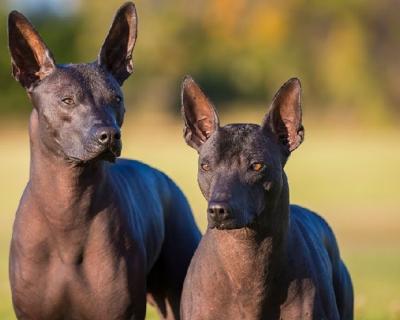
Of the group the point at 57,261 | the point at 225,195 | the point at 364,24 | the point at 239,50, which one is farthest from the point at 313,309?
the point at 239,50

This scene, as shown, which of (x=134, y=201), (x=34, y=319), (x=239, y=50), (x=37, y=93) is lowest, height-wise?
(x=34, y=319)

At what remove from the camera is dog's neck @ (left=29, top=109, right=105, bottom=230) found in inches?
329

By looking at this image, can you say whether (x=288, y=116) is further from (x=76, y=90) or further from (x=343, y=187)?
(x=343, y=187)

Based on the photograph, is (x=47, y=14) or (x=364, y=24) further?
(x=47, y=14)

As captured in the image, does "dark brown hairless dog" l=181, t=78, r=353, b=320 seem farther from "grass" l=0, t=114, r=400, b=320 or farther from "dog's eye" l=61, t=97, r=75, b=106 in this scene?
"grass" l=0, t=114, r=400, b=320

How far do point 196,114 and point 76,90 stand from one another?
81 cm

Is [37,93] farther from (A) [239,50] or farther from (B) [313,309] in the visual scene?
(A) [239,50]

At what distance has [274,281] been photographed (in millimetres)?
7719

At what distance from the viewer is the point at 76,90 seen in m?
8.15

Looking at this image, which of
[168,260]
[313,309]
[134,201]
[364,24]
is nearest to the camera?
[313,309]

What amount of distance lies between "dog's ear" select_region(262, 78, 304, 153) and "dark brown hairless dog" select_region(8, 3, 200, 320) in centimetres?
102

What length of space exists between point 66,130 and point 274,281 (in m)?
1.65

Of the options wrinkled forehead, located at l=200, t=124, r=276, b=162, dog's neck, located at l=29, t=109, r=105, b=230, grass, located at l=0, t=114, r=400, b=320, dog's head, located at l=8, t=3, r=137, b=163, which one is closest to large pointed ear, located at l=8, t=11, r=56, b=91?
dog's head, located at l=8, t=3, r=137, b=163

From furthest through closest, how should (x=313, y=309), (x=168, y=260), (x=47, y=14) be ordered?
(x=47, y=14) < (x=168, y=260) < (x=313, y=309)
